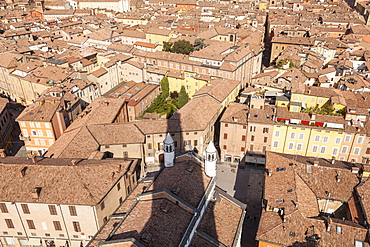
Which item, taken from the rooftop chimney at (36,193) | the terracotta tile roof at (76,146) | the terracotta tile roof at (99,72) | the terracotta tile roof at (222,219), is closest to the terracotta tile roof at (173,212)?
the terracotta tile roof at (222,219)

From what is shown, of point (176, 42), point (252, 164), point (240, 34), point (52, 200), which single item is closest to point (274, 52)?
point (240, 34)

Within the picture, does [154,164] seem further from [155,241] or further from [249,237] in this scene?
[155,241]

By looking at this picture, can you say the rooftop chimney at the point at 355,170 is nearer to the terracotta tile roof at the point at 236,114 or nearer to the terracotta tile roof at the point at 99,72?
the terracotta tile roof at the point at 236,114

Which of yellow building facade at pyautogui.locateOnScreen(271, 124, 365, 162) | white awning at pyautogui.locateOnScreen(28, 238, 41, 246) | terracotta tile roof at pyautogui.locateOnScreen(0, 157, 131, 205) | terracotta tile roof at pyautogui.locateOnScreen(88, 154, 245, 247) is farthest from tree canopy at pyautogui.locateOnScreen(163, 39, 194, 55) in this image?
white awning at pyautogui.locateOnScreen(28, 238, 41, 246)

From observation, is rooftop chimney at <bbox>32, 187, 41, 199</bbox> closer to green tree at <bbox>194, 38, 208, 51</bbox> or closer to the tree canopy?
the tree canopy

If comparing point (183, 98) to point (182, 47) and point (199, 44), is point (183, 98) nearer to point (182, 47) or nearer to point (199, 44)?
point (182, 47)

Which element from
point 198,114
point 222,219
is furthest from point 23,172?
point 198,114
